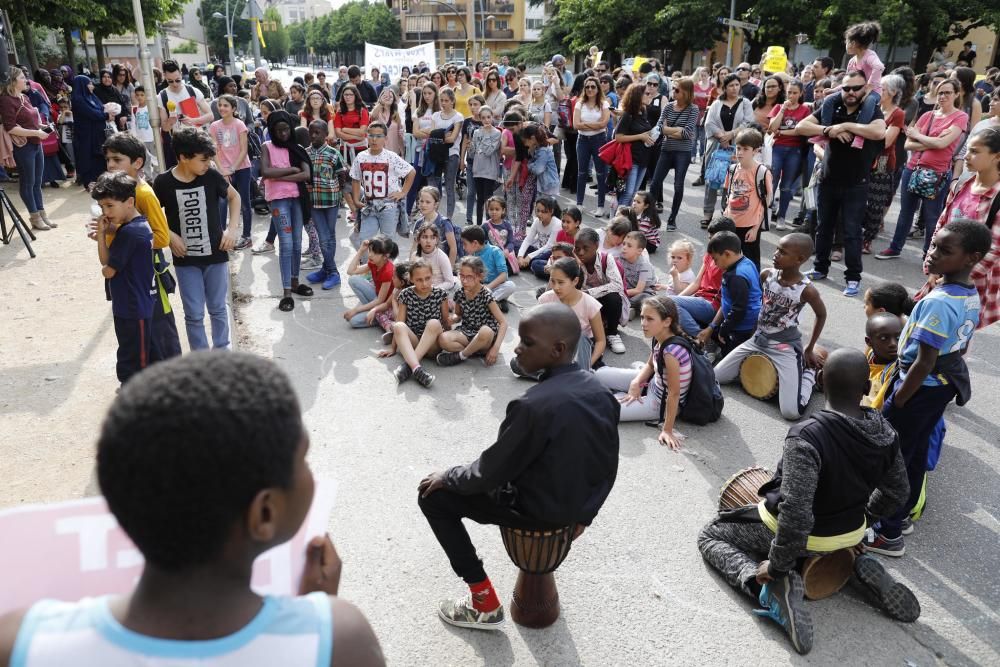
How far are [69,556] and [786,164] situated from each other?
9.57m

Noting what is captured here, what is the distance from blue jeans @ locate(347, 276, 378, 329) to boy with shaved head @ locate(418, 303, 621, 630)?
3925 mm

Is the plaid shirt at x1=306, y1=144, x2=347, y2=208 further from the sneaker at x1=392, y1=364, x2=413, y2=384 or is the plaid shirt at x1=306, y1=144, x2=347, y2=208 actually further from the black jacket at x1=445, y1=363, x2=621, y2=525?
the black jacket at x1=445, y1=363, x2=621, y2=525

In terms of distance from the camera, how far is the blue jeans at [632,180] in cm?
946

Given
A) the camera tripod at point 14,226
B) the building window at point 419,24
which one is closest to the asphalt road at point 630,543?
the camera tripod at point 14,226

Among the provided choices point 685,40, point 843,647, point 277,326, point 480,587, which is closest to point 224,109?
point 277,326

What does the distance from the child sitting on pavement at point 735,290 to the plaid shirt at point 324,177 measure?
150 inches

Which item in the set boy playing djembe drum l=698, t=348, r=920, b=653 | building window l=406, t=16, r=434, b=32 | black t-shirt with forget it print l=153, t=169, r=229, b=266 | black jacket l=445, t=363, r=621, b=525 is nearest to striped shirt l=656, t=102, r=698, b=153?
black t-shirt with forget it print l=153, t=169, r=229, b=266

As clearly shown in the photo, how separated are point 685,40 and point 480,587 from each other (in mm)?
41667

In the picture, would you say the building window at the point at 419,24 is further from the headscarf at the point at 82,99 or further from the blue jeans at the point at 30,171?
the blue jeans at the point at 30,171

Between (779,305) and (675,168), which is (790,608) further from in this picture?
(675,168)

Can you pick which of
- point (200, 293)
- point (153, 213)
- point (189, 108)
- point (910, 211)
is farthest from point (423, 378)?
point (189, 108)

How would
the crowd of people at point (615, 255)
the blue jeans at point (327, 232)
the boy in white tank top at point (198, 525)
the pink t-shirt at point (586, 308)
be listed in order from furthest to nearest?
1. the blue jeans at point (327, 232)
2. the pink t-shirt at point (586, 308)
3. the crowd of people at point (615, 255)
4. the boy in white tank top at point (198, 525)

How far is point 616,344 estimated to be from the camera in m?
6.18

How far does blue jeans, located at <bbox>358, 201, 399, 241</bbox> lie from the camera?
7.60 meters
